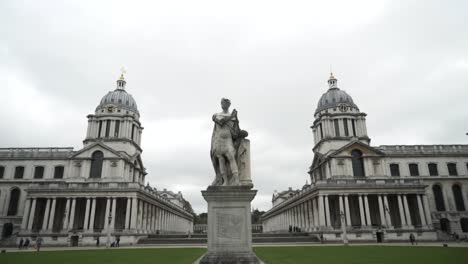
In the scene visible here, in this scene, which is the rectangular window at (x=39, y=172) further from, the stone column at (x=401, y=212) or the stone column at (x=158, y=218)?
the stone column at (x=401, y=212)

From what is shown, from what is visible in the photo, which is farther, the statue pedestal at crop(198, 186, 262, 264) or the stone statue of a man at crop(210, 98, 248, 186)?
the stone statue of a man at crop(210, 98, 248, 186)

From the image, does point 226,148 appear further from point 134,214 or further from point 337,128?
point 337,128

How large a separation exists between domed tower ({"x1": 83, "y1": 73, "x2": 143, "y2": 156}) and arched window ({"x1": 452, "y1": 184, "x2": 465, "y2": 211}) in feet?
235

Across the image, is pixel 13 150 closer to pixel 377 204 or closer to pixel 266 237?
pixel 266 237

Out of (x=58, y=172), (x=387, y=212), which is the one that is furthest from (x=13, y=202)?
(x=387, y=212)

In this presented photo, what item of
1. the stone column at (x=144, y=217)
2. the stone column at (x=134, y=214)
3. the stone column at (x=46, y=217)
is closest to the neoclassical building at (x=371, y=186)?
the stone column at (x=134, y=214)

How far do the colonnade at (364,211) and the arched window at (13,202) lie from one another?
203 ft

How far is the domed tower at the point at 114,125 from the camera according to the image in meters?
73.1

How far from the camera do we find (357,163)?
222 ft

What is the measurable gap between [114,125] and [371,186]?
55934 mm

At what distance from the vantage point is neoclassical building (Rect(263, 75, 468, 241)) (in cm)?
5600

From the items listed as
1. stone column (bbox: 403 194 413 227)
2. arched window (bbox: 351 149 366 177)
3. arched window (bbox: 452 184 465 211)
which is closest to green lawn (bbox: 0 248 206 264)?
stone column (bbox: 403 194 413 227)

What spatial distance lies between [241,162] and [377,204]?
191ft

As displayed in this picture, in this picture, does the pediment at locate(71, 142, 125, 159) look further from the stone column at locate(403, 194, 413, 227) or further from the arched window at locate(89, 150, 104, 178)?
the stone column at locate(403, 194, 413, 227)
